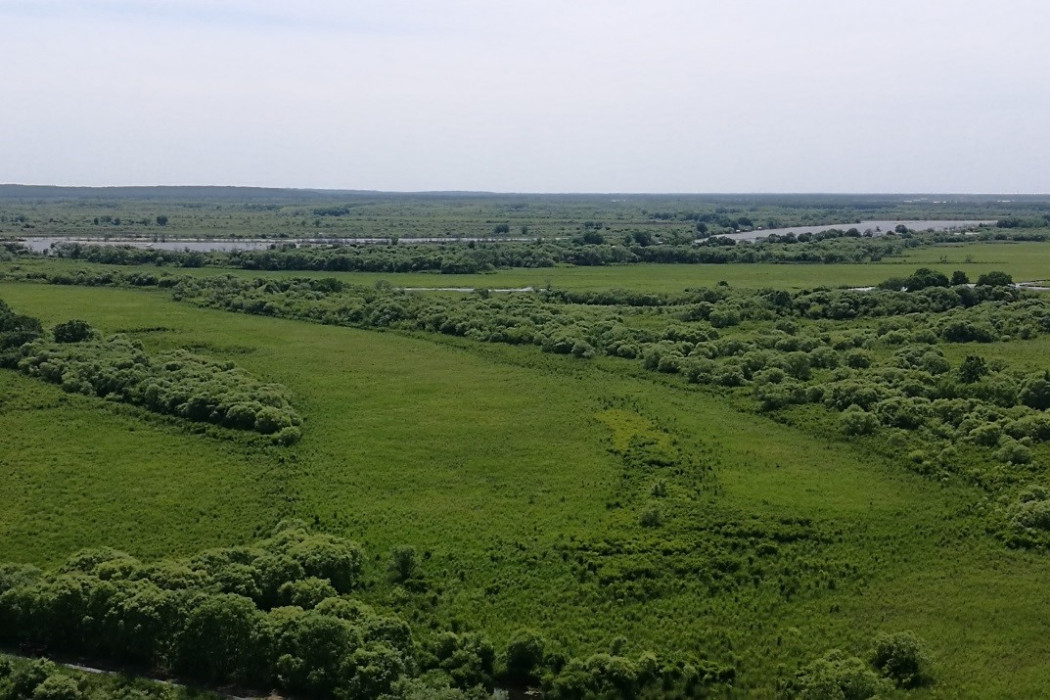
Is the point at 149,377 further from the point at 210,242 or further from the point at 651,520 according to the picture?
the point at 210,242

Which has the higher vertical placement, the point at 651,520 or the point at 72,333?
the point at 72,333

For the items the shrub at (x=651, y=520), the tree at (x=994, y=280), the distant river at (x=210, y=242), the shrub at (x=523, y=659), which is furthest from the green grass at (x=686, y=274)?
the shrub at (x=523, y=659)

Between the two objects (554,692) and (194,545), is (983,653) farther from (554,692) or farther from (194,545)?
(194,545)

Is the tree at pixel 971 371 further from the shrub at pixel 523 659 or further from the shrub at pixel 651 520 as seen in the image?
the shrub at pixel 523 659

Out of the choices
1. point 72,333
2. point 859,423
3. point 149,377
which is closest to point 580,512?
point 859,423

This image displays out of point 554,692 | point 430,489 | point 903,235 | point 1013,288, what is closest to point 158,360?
point 430,489

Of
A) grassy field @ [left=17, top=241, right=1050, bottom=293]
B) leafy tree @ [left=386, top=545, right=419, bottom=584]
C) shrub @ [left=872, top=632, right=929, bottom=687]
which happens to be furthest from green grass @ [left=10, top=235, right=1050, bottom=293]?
shrub @ [left=872, top=632, right=929, bottom=687]
